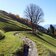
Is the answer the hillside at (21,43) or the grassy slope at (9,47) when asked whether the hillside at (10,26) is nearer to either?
the hillside at (21,43)

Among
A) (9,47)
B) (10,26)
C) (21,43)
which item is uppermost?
(10,26)

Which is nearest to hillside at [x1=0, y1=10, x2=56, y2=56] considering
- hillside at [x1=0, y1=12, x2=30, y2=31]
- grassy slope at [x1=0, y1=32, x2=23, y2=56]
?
grassy slope at [x1=0, y1=32, x2=23, y2=56]

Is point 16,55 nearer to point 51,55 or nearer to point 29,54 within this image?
point 29,54

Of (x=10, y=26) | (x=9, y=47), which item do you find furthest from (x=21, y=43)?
(x=10, y=26)

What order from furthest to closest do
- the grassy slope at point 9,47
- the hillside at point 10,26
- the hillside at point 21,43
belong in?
the hillside at point 10,26, the hillside at point 21,43, the grassy slope at point 9,47

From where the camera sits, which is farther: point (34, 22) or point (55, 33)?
point (55, 33)

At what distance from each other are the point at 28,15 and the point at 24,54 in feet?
231

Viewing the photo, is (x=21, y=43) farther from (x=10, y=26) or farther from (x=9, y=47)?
(x=10, y=26)

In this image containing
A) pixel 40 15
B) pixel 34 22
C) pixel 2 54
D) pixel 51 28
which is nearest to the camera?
pixel 2 54

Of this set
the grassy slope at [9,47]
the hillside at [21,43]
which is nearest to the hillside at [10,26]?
the hillside at [21,43]

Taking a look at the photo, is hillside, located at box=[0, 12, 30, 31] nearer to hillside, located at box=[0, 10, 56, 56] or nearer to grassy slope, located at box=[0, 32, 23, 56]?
hillside, located at box=[0, 10, 56, 56]

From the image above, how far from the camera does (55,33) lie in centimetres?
12594

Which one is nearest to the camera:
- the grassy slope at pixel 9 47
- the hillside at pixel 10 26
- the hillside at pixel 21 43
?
the grassy slope at pixel 9 47

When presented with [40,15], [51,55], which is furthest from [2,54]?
[40,15]
